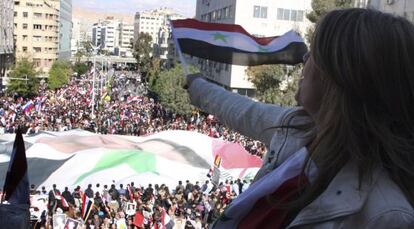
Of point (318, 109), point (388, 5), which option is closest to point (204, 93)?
point (318, 109)

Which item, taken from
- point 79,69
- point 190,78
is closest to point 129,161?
point 190,78

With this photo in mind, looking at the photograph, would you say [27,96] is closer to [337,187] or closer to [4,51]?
[4,51]

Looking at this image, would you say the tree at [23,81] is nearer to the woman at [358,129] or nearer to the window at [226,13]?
the window at [226,13]

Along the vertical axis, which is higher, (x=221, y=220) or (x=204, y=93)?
(x=204, y=93)

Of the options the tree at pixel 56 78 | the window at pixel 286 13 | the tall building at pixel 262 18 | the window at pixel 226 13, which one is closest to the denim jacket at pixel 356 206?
the tall building at pixel 262 18

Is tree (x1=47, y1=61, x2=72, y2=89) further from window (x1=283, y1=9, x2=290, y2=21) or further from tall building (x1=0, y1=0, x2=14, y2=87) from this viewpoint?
window (x1=283, y1=9, x2=290, y2=21)

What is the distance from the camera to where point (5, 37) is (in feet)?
Answer: 231

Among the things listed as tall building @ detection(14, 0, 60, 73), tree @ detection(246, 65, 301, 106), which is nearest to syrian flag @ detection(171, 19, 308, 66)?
tree @ detection(246, 65, 301, 106)

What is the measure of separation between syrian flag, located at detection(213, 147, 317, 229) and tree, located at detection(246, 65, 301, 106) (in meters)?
29.4

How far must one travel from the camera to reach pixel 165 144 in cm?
2417

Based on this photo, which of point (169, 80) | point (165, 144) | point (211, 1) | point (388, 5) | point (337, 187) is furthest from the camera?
point (211, 1)

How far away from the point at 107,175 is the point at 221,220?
1911 centimetres

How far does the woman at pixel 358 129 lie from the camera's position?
1297 millimetres

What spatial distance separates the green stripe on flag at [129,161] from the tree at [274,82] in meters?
11.0
